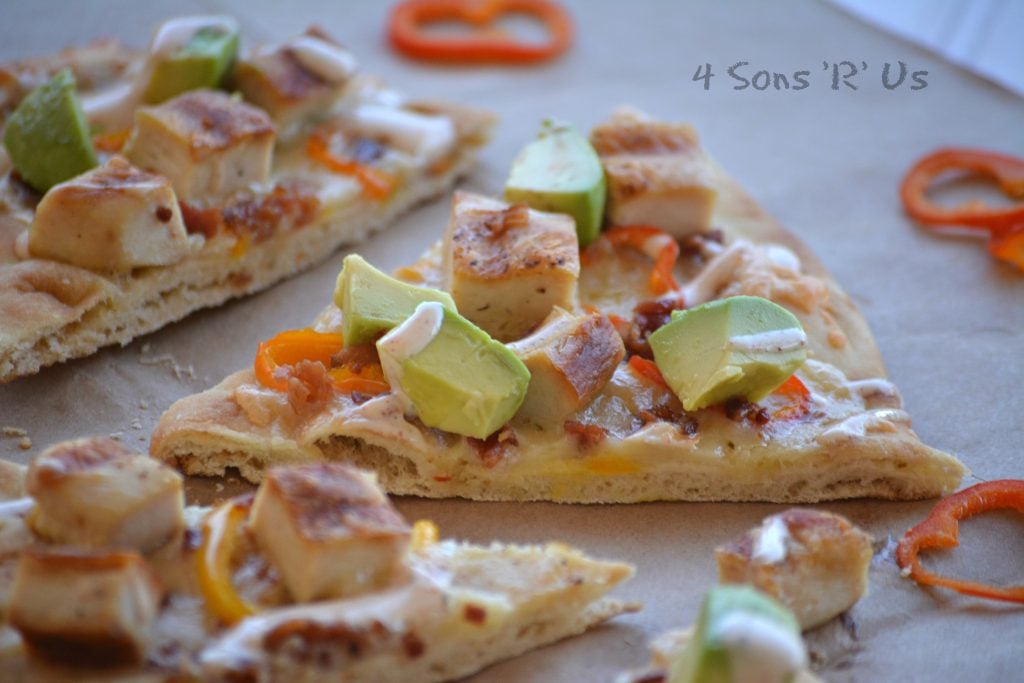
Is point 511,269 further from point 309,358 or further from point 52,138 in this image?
point 52,138

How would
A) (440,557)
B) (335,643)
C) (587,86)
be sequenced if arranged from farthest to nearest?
(587,86), (440,557), (335,643)

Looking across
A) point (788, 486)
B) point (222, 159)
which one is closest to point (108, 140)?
point (222, 159)

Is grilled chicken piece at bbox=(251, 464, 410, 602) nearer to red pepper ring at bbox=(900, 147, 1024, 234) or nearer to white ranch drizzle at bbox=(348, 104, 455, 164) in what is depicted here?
white ranch drizzle at bbox=(348, 104, 455, 164)

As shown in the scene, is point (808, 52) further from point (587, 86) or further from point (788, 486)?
A: point (788, 486)

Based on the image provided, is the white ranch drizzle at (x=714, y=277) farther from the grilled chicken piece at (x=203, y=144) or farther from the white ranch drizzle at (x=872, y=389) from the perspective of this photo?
the grilled chicken piece at (x=203, y=144)

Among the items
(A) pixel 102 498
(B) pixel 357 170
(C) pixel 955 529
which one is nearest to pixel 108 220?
(B) pixel 357 170

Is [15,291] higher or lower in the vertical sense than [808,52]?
lower

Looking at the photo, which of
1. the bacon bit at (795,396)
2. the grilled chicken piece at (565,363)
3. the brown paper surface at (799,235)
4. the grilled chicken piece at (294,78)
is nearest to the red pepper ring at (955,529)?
the brown paper surface at (799,235)
